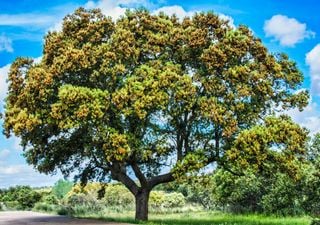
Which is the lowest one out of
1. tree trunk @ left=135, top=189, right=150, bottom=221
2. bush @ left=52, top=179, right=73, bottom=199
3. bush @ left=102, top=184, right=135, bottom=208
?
tree trunk @ left=135, top=189, right=150, bottom=221

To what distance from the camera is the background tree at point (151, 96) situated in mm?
25375

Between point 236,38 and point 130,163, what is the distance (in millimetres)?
8234

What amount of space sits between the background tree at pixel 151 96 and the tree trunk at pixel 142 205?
2.1 inches

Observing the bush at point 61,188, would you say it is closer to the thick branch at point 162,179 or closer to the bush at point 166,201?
the bush at point 166,201

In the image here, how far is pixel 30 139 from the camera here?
28266mm

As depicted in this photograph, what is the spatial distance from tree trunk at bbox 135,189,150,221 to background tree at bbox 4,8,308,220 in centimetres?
5

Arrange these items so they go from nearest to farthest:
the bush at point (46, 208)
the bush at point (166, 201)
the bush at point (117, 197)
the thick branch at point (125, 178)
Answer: the thick branch at point (125, 178) < the bush at point (46, 208) < the bush at point (166, 201) < the bush at point (117, 197)

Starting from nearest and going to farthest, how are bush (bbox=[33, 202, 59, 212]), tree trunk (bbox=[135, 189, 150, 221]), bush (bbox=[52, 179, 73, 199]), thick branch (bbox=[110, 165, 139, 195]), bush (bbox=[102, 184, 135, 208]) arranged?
tree trunk (bbox=[135, 189, 150, 221]) → thick branch (bbox=[110, 165, 139, 195]) → bush (bbox=[33, 202, 59, 212]) → bush (bbox=[102, 184, 135, 208]) → bush (bbox=[52, 179, 73, 199])

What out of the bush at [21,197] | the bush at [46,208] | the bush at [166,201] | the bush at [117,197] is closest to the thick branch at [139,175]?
the bush at [46,208]

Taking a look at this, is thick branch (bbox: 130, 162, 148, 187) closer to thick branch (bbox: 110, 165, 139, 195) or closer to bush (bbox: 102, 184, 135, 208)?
thick branch (bbox: 110, 165, 139, 195)

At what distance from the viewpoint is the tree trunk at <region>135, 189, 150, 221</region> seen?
2870cm

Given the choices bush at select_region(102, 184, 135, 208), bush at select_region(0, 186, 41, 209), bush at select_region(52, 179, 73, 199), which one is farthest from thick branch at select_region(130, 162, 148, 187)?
bush at select_region(52, 179, 73, 199)

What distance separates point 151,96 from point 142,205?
6834mm

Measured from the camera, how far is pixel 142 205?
29094 millimetres
